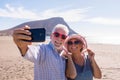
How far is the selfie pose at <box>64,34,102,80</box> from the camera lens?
4914 millimetres

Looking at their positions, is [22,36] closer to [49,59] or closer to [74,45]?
[49,59]

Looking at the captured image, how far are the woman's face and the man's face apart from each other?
0.28 m

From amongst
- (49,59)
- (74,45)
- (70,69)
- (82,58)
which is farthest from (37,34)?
(82,58)

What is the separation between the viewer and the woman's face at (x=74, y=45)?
4.97 m

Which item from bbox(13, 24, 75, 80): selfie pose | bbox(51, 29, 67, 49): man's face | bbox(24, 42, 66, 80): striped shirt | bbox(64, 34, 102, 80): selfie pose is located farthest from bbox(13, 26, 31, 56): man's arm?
bbox(64, 34, 102, 80): selfie pose

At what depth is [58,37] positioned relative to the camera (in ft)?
15.2

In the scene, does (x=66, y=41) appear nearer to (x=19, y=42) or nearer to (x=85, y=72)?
(x=85, y=72)

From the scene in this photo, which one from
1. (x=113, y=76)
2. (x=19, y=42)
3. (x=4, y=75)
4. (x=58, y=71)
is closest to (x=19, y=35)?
(x=19, y=42)

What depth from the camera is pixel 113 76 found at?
40.8 ft

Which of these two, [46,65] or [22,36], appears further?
[46,65]

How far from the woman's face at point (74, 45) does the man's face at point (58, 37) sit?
0.28 meters

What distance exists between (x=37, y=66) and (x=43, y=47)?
0.27 m

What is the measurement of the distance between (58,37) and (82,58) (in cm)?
63

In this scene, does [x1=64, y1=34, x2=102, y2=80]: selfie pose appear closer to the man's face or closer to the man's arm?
the man's face
